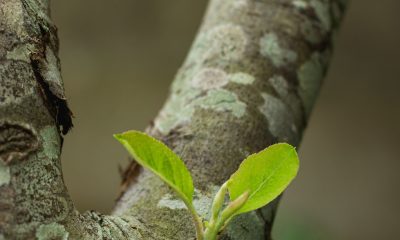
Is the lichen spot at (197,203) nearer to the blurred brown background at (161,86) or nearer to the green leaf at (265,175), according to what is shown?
the green leaf at (265,175)

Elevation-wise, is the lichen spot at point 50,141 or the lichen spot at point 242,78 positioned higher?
the lichen spot at point 50,141

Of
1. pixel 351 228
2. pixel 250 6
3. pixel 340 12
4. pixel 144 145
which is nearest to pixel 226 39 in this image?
pixel 250 6

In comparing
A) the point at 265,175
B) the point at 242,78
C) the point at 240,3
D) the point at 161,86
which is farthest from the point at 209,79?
the point at 161,86

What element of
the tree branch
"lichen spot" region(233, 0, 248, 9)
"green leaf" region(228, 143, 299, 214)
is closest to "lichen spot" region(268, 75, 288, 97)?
the tree branch

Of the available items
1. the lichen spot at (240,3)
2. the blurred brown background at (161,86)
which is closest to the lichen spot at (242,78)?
the lichen spot at (240,3)

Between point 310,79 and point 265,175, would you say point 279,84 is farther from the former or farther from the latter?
point 265,175
